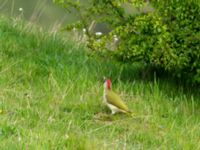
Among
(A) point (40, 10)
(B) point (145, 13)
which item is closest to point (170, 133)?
(B) point (145, 13)

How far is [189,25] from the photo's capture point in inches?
301

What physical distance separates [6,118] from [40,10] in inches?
261

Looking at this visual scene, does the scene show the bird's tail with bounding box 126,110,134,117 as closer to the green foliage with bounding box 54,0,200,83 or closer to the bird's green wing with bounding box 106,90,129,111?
the bird's green wing with bounding box 106,90,129,111

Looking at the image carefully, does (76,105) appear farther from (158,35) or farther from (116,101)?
(158,35)

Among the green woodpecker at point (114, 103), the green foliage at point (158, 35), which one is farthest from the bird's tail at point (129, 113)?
the green foliage at point (158, 35)

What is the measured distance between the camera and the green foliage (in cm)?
756

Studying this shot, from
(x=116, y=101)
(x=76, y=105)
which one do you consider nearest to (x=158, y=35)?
(x=116, y=101)

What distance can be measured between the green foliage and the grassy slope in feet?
1.16

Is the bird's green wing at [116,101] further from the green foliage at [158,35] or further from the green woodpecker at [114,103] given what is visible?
the green foliage at [158,35]

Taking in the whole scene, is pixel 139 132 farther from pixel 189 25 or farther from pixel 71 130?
pixel 189 25

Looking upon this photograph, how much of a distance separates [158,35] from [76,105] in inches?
54.2

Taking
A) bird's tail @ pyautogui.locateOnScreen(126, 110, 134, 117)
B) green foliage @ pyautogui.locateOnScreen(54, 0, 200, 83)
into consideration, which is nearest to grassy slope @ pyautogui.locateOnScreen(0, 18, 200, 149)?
bird's tail @ pyautogui.locateOnScreen(126, 110, 134, 117)

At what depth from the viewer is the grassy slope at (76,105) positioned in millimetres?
6045

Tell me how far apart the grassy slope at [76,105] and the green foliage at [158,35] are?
0.35 m
